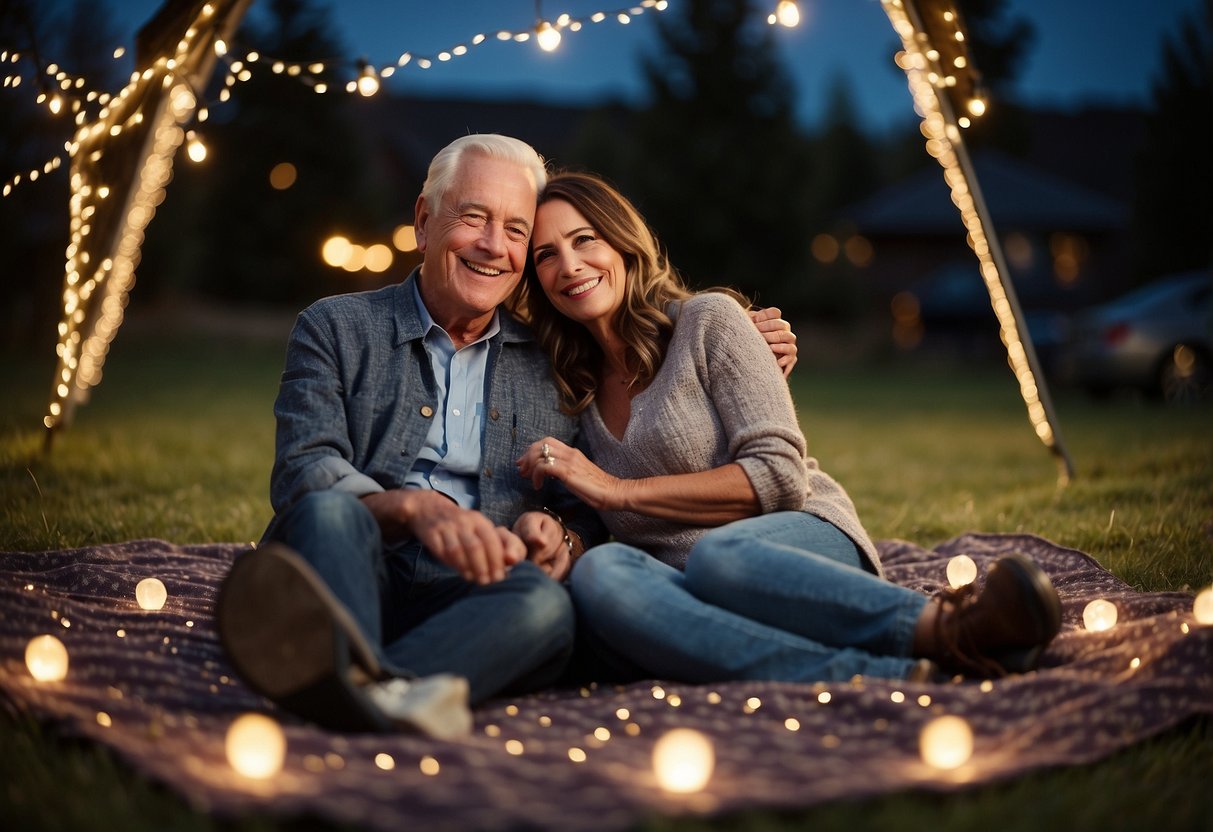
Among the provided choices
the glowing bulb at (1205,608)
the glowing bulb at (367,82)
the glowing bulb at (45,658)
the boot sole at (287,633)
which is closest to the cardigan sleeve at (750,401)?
the glowing bulb at (1205,608)

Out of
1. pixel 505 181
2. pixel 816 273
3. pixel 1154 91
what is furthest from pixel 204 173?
pixel 505 181

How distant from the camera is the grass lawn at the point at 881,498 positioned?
171cm

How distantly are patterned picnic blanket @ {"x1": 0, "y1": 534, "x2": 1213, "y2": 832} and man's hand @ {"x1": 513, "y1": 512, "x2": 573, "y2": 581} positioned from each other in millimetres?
323

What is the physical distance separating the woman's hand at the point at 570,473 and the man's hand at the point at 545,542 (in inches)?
3.6

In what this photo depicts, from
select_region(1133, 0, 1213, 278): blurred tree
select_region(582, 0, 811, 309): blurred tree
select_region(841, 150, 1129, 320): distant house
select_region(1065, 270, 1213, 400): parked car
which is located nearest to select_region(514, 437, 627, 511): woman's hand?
select_region(1065, 270, 1213, 400): parked car

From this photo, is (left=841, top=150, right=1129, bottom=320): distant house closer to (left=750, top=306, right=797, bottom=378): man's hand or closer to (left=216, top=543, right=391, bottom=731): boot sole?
(left=750, top=306, right=797, bottom=378): man's hand

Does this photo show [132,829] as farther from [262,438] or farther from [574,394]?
[262,438]

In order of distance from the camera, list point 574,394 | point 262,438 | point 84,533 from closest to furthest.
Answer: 1. point 574,394
2. point 84,533
3. point 262,438

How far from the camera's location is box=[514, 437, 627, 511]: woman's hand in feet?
8.75

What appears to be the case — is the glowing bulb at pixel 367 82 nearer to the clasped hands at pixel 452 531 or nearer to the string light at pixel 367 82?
the string light at pixel 367 82

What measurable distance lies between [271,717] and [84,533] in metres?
2.33

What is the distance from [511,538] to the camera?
236 cm

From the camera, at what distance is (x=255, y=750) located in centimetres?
174

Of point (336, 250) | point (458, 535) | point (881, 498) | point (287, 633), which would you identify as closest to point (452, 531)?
point (458, 535)
